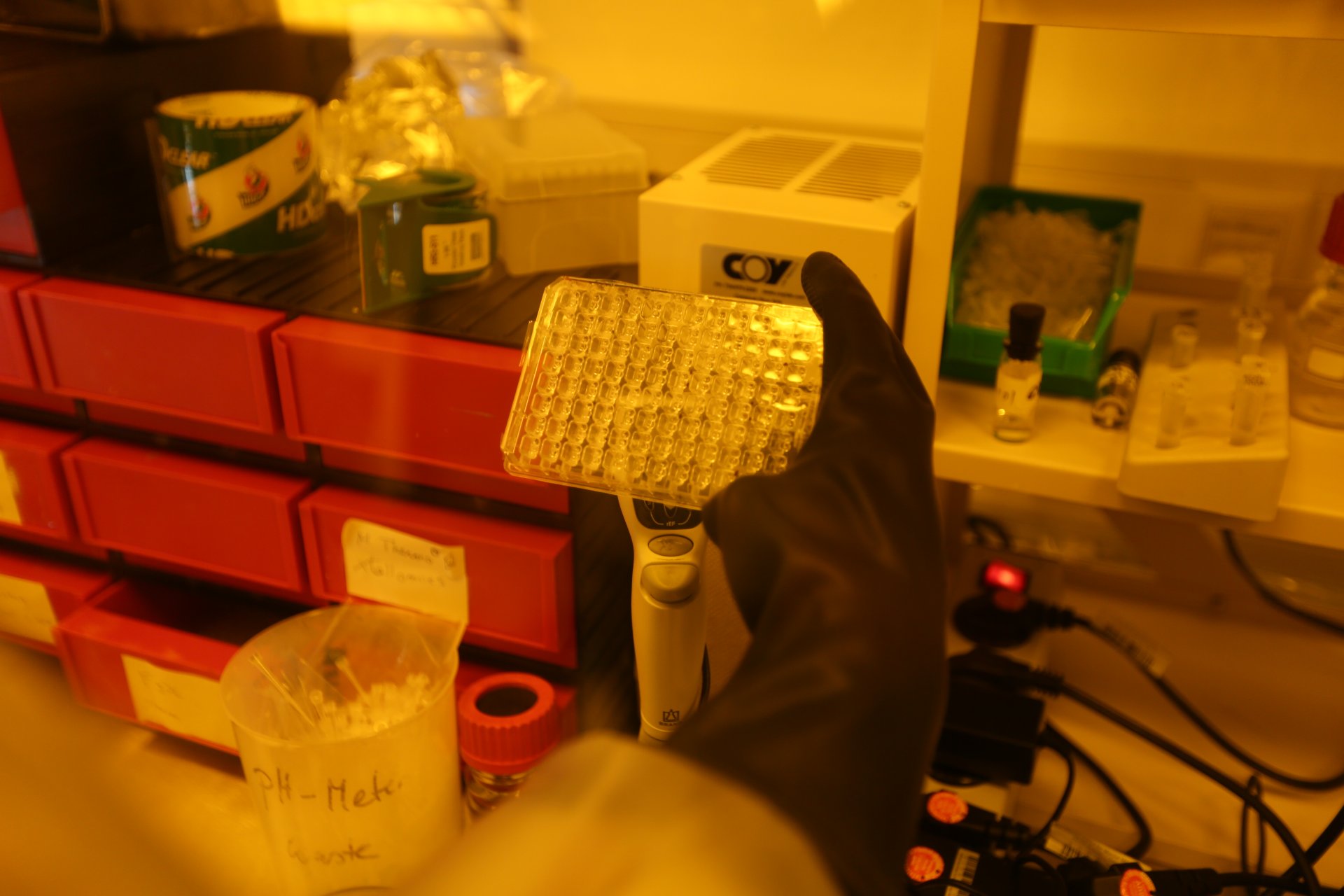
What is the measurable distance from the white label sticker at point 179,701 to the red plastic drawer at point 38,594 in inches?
3.5

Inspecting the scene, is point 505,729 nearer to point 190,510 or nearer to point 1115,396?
point 190,510

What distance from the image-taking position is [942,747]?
28.5 inches

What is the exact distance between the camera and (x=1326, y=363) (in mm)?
653

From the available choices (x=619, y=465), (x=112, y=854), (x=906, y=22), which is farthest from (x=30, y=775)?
(x=906, y=22)

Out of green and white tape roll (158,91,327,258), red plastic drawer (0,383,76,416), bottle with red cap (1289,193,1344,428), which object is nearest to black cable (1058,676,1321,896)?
bottle with red cap (1289,193,1344,428)

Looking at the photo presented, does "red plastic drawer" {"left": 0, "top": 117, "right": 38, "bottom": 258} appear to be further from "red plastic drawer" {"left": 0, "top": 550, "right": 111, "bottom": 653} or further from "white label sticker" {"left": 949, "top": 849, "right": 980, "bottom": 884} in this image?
"white label sticker" {"left": 949, "top": 849, "right": 980, "bottom": 884}

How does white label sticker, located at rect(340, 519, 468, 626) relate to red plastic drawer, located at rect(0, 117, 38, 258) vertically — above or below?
below

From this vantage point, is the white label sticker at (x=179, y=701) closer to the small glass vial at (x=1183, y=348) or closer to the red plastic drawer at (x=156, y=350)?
the red plastic drawer at (x=156, y=350)

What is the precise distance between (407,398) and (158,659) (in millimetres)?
287

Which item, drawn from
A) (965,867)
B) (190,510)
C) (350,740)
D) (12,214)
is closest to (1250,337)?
(965,867)

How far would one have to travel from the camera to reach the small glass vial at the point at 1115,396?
66 cm

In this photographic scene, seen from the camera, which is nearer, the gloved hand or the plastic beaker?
the gloved hand

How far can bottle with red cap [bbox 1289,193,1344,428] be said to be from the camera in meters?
0.63

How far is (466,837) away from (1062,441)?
485mm
